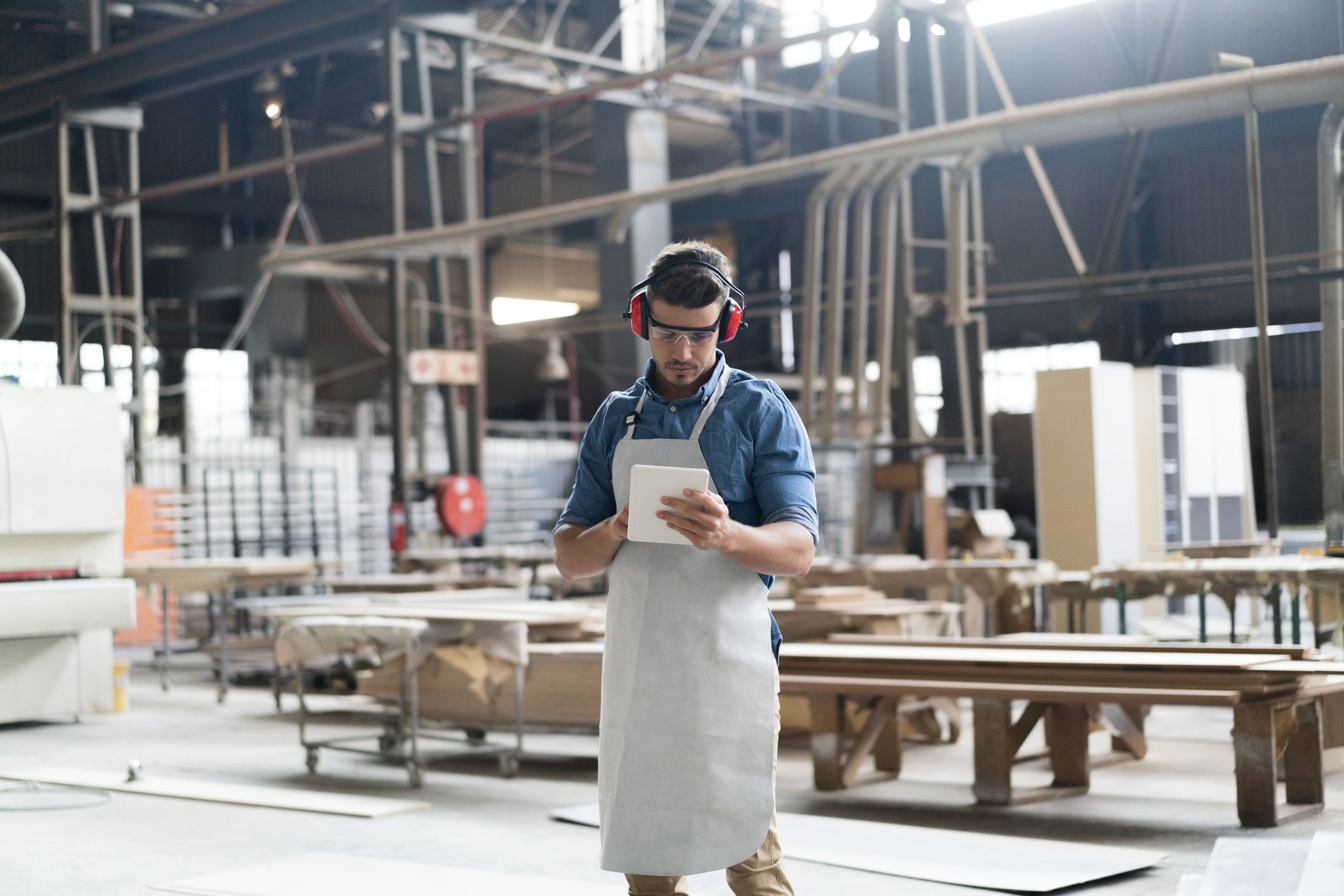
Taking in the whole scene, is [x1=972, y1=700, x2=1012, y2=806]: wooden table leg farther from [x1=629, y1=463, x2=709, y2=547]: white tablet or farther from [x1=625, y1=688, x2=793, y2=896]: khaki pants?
[x1=629, y1=463, x2=709, y2=547]: white tablet

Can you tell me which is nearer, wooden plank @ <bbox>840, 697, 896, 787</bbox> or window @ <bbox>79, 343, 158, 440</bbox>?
wooden plank @ <bbox>840, 697, 896, 787</bbox>

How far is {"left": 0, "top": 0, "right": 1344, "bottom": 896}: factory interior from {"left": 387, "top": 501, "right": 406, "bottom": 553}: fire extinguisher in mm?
59

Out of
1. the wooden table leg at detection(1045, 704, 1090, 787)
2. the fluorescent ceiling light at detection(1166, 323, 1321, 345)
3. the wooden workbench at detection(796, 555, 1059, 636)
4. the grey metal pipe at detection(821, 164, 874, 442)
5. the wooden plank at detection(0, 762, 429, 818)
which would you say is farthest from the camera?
the fluorescent ceiling light at detection(1166, 323, 1321, 345)

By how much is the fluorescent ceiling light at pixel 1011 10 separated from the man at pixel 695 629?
15406 mm

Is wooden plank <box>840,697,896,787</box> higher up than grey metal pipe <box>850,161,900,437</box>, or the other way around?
grey metal pipe <box>850,161,900,437</box>

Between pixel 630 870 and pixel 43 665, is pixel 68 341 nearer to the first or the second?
pixel 43 665

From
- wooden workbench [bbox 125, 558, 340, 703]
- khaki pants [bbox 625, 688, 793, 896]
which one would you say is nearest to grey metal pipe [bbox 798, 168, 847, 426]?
wooden workbench [bbox 125, 558, 340, 703]

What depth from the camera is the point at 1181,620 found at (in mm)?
12031

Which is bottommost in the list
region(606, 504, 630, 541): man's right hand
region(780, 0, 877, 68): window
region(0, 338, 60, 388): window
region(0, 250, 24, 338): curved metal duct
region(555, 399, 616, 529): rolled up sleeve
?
region(606, 504, 630, 541): man's right hand

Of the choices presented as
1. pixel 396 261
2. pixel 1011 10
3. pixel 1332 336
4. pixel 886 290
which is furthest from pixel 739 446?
pixel 1011 10

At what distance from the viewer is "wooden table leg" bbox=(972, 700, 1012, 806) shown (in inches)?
218

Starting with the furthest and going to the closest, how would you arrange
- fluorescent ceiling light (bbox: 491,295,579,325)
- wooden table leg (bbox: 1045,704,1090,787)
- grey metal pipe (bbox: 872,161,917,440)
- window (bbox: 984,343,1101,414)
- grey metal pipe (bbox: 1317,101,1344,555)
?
fluorescent ceiling light (bbox: 491,295,579,325)
window (bbox: 984,343,1101,414)
grey metal pipe (bbox: 872,161,917,440)
grey metal pipe (bbox: 1317,101,1344,555)
wooden table leg (bbox: 1045,704,1090,787)

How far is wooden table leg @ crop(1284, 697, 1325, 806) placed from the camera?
527 centimetres

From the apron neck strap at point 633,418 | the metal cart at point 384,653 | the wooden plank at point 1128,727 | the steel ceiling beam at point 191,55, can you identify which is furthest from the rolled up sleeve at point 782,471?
the steel ceiling beam at point 191,55
